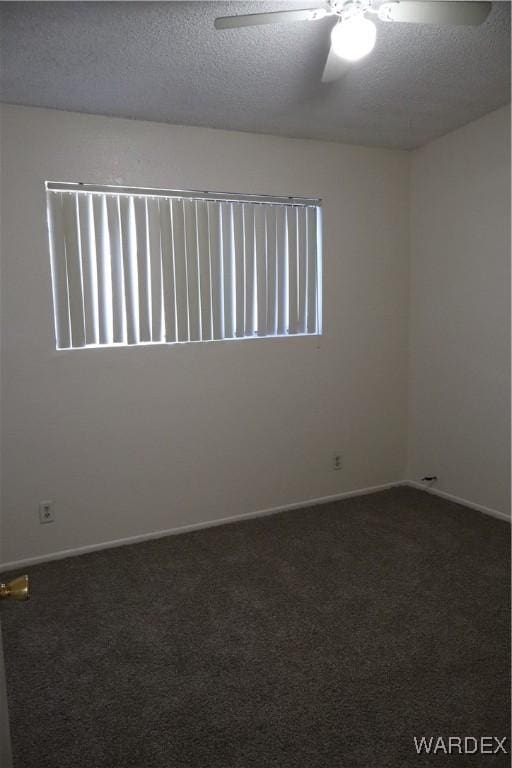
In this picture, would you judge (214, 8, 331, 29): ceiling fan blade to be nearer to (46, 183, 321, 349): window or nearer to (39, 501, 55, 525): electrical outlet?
(46, 183, 321, 349): window

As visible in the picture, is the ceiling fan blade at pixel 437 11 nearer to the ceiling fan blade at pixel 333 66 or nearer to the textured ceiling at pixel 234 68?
the ceiling fan blade at pixel 333 66

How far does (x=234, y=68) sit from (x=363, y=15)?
749mm

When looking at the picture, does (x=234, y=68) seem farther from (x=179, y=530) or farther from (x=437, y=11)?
(x=179, y=530)

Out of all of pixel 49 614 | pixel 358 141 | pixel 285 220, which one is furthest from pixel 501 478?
pixel 49 614

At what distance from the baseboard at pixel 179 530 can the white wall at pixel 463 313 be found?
57 cm

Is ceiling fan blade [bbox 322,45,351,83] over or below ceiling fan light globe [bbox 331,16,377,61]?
over

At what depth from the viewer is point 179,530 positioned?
137 inches

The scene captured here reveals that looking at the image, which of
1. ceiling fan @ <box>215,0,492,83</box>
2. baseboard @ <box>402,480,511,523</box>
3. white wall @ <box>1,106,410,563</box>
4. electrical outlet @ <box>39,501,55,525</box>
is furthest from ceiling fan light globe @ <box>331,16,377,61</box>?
baseboard @ <box>402,480,511,523</box>

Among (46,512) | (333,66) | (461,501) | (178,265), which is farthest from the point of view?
(461,501)

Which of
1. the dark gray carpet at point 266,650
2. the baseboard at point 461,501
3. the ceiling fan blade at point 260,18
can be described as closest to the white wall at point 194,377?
the baseboard at point 461,501

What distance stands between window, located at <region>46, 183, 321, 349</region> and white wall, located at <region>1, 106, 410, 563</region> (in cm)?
9

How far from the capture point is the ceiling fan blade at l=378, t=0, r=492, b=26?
1.72 m

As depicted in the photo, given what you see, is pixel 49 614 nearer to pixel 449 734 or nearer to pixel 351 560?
pixel 351 560

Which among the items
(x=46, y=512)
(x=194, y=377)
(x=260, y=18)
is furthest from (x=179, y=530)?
(x=260, y=18)
